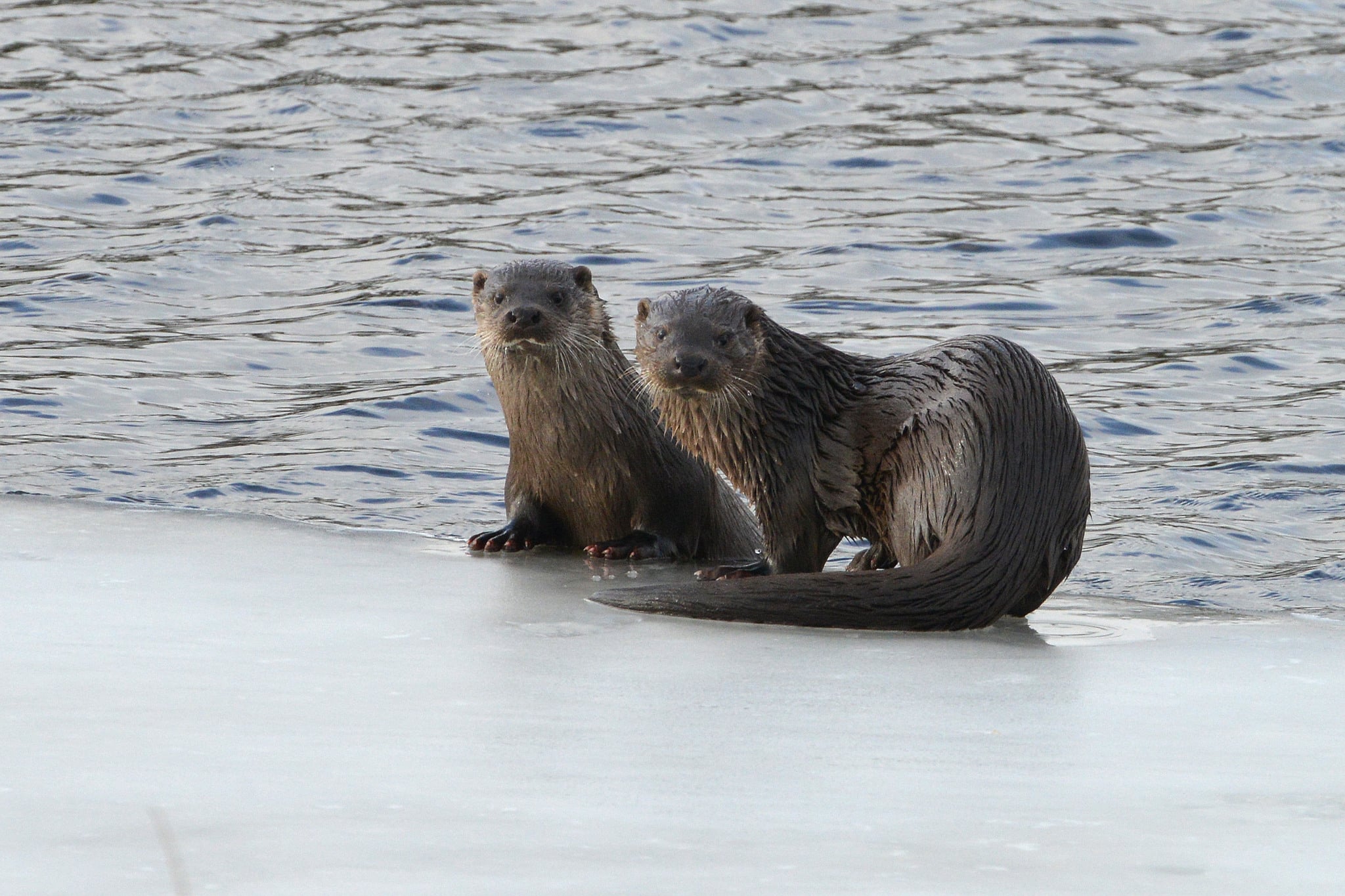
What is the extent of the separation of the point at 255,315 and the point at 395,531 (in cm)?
284

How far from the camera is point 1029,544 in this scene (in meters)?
3.46

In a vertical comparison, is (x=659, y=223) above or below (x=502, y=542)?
above

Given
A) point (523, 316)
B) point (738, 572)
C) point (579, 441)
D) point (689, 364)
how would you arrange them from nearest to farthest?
point (689, 364) < point (738, 572) < point (523, 316) < point (579, 441)

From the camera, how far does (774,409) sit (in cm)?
377

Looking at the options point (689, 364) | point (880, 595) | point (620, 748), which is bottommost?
point (880, 595)

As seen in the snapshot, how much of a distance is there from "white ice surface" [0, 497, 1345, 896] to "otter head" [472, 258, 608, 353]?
77cm

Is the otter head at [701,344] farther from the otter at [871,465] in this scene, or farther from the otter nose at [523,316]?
the otter nose at [523,316]

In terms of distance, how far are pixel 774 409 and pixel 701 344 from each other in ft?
0.63

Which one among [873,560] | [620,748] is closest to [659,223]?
[873,560]

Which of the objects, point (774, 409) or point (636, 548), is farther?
point (636, 548)

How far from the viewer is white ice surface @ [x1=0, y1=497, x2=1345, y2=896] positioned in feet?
6.09

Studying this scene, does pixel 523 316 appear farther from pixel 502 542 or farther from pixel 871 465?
pixel 871 465

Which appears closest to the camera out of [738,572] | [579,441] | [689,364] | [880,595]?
[880,595]

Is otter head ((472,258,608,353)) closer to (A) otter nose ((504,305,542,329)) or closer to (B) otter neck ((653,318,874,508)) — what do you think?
(A) otter nose ((504,305,542,329))
